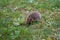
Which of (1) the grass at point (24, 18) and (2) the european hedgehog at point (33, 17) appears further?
(2) the european hedgehog at point (33, 17)

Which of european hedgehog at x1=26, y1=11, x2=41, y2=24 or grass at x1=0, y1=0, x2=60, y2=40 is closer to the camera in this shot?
grass at x1=0, y1=0, x2=60, y2=40

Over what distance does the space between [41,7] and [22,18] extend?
2.34ft

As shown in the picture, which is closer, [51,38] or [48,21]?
[51,38]

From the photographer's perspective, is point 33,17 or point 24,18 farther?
point 24,18

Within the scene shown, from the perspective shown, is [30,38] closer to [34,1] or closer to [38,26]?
[38,26]

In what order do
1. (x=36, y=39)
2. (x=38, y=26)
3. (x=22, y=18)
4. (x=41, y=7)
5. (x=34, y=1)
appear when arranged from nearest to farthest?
(x=36, y=39) < (x=38, y=26) < (x=22, y=18) < (x=41, y=7) < (x=34, y=1)

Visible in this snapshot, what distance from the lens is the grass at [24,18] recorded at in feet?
14.5

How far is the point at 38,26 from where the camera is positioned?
15.6ft

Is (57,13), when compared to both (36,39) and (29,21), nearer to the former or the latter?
(29,21)

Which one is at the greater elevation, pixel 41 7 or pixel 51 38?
pixel 41 7

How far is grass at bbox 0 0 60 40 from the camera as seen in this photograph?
4.43 meters

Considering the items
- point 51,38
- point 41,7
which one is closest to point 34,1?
point 41,7

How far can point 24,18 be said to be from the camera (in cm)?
505

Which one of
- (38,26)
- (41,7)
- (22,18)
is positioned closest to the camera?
(38,26)
